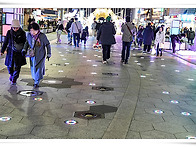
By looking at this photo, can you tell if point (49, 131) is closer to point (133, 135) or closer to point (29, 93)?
point (133, 135)

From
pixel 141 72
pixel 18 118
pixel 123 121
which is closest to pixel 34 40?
pixel 18 118

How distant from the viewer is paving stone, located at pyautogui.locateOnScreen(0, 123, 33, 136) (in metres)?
4.02

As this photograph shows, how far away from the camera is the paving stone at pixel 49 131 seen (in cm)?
398

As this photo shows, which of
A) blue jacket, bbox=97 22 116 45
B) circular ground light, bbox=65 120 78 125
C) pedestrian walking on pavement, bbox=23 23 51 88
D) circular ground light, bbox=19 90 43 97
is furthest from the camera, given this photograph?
blue jacket, bbox=97 22 116 45

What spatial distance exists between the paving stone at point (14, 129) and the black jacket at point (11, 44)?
293 centimetres

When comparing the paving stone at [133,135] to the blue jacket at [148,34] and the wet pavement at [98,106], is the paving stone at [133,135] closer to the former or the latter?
the wet pavement at [98,106]

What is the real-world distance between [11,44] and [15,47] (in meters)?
0.12

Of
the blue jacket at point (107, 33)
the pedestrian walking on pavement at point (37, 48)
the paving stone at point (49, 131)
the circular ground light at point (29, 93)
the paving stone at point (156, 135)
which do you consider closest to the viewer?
the paving stone at point (49, 131)

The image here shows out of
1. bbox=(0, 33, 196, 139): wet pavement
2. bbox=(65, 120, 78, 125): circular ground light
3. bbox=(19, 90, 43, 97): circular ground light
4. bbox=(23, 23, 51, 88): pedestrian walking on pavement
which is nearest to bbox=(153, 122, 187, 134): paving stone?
bbox=(0, 33, 196, 139): wet pavement

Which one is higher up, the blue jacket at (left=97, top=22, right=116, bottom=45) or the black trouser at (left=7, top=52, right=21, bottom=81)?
the blue jacket at (left=97, top=22, right=116, bottom=45)

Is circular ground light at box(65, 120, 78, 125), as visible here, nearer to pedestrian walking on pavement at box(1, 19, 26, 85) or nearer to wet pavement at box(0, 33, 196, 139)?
wet pavement at box(0, 33, 196, 139)

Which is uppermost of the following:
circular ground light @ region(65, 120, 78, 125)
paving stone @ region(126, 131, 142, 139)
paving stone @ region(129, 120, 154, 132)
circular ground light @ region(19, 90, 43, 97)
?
circular ground light @ region(19, 90, 43, 97)

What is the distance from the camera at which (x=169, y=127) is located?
14.9 feet

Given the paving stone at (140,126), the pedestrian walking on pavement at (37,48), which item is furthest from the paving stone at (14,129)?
the pedestrian walking on pavement at (37,48)
